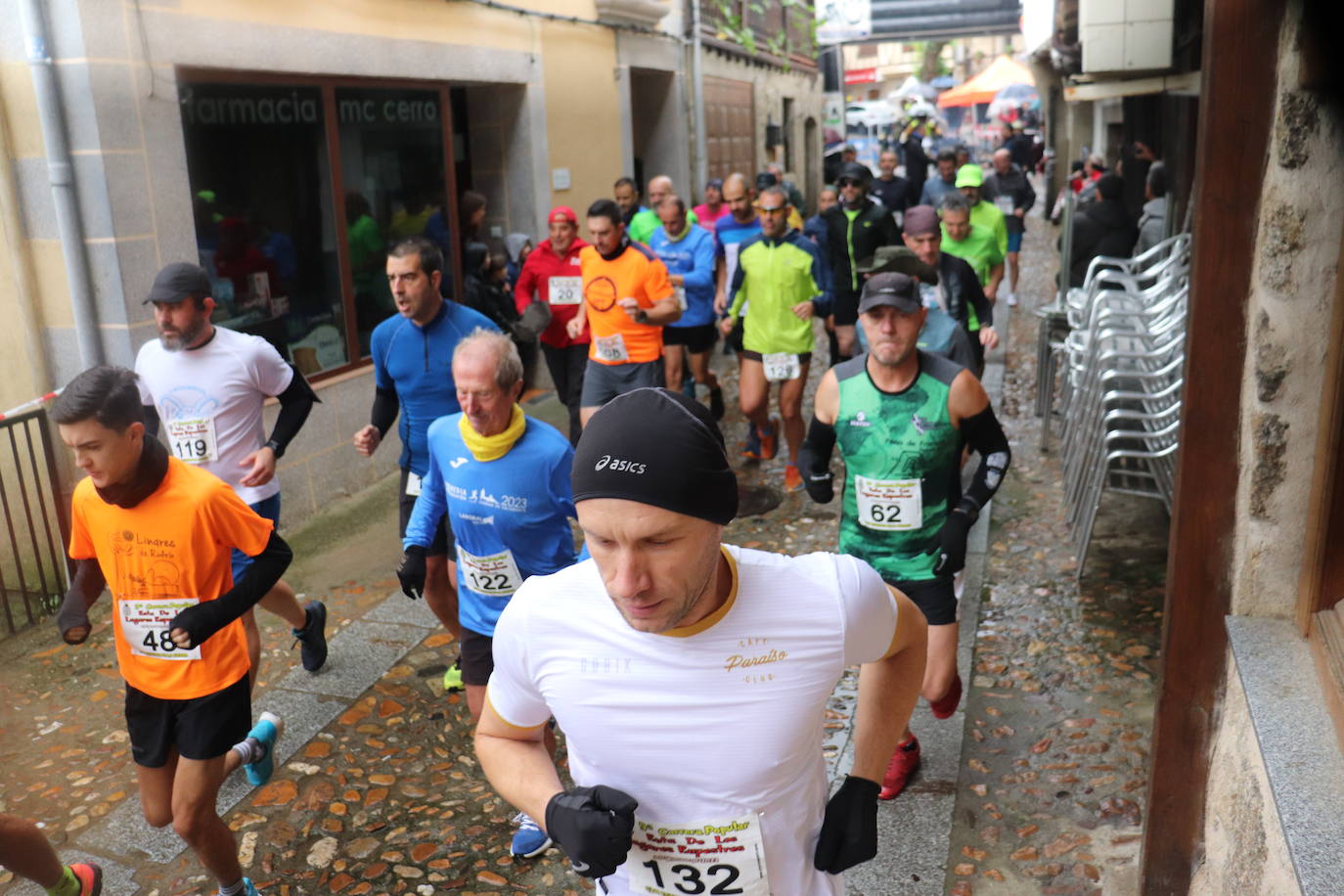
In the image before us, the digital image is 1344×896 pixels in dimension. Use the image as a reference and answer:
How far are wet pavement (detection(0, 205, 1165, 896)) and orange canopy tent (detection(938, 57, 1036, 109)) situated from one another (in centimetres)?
2984

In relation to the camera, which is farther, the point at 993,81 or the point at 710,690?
the point at 993,81

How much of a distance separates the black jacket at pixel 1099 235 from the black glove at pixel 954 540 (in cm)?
640

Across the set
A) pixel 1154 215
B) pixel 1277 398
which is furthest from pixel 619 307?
pixel 1277 398

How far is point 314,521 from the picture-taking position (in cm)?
834

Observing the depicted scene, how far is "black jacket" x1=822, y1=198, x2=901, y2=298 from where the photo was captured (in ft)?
33.1

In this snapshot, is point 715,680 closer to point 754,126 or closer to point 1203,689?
point 1203,689

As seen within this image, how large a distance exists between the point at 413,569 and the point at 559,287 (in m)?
4.45

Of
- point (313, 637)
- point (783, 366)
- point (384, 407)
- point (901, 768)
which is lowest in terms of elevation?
point (901, 768)

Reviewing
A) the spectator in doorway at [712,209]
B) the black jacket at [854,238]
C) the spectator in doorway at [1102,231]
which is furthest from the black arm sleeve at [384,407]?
the spectator in doorway at [712,209]

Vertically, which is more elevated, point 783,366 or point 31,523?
point 783,366

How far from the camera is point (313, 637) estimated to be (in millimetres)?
5969

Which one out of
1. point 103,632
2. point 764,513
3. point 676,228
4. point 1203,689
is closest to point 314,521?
point 103,632

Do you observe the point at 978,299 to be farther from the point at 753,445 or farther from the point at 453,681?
the point at 453,681

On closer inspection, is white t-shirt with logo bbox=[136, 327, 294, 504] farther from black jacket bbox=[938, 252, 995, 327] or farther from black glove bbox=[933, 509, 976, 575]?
black jacket bbox=[938, 252, 995, 327]
